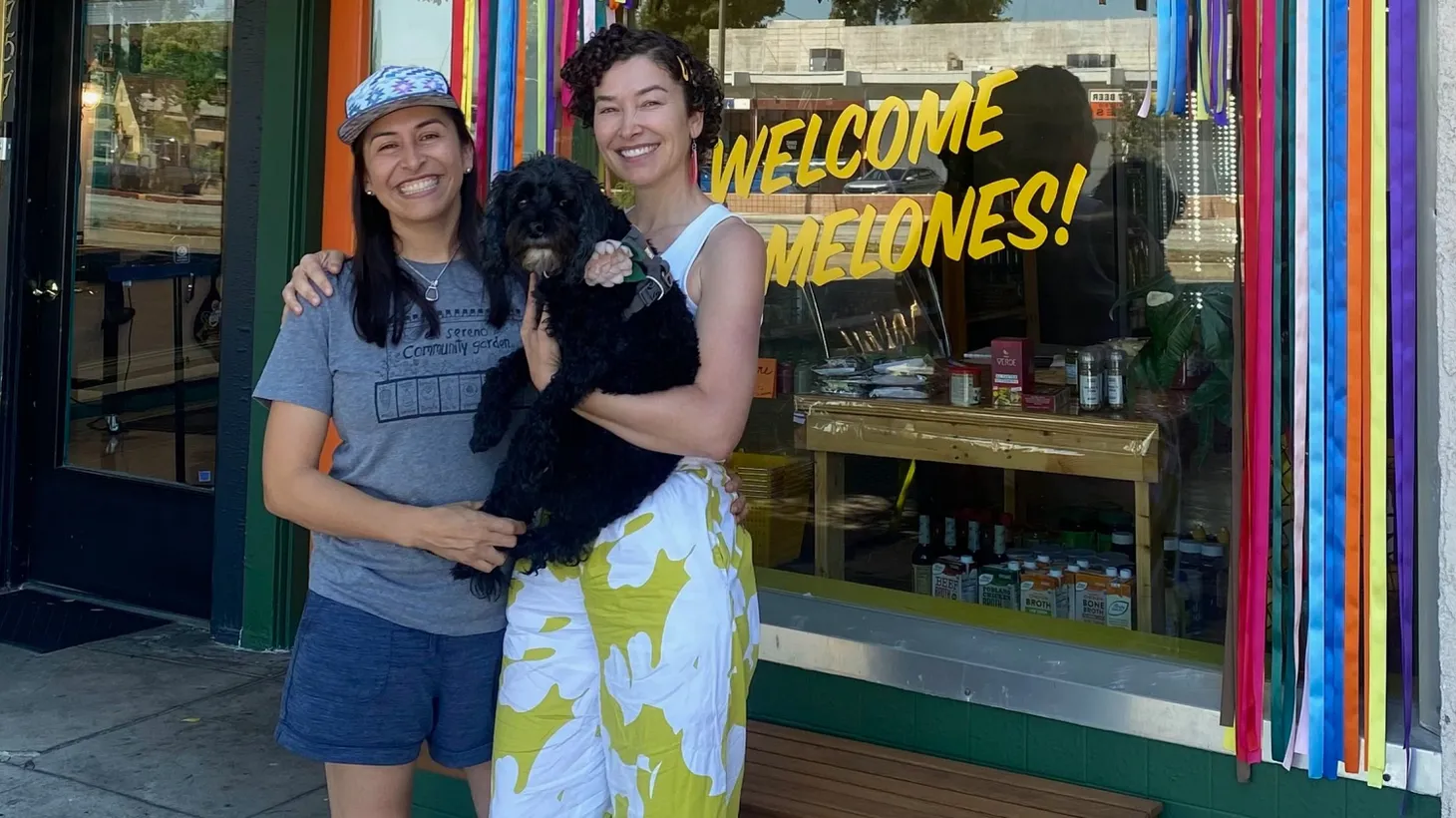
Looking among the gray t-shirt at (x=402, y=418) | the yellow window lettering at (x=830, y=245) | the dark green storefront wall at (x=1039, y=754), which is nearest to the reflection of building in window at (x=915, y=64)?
the yellow window lettering at (x=830, y=245)

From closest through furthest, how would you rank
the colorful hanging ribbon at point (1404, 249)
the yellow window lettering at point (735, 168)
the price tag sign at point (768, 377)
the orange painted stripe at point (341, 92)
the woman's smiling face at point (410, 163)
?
the woman's smiling face at point (410, 163) → the colorful hanging ribbon at point (1404, 249) → the yellow window lettering at point (735, 168) → the price tag sign at point (768, 377) → the orange painted stripe at point (341, 92)

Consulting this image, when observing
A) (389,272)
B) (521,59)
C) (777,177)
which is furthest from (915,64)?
(389,272)

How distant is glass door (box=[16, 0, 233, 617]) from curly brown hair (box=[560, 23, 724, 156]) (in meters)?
3.33

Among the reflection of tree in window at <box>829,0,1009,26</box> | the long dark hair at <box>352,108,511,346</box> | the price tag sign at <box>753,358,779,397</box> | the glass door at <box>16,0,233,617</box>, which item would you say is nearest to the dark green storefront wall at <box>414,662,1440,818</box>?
the price tag sign at <box>753,358,779,397</box>

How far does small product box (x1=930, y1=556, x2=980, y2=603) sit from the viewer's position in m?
3.77

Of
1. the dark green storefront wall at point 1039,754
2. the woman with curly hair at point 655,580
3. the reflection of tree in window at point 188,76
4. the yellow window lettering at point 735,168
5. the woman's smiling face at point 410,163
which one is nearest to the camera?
the woman with curly hair at point 655,580

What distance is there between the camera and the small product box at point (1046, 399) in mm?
3852

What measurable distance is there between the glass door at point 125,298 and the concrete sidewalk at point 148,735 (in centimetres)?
55

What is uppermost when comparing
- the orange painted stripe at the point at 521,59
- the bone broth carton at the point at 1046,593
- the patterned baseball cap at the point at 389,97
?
the orange painted stripe at the point at 521,59

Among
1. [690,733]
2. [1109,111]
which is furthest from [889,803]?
[1109,111]

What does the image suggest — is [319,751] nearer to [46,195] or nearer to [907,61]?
[907,61]

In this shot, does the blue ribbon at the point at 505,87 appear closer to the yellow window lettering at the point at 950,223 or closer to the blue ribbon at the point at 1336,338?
the yellow window lettering at the point at 950,223

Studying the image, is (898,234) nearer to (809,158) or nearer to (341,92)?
(809,158)

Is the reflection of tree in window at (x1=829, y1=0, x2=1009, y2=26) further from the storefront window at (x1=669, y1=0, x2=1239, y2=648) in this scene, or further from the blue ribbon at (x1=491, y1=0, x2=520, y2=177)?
→ the blue ribbon at (x1=491, y1=0, x2=520, y2=177)
